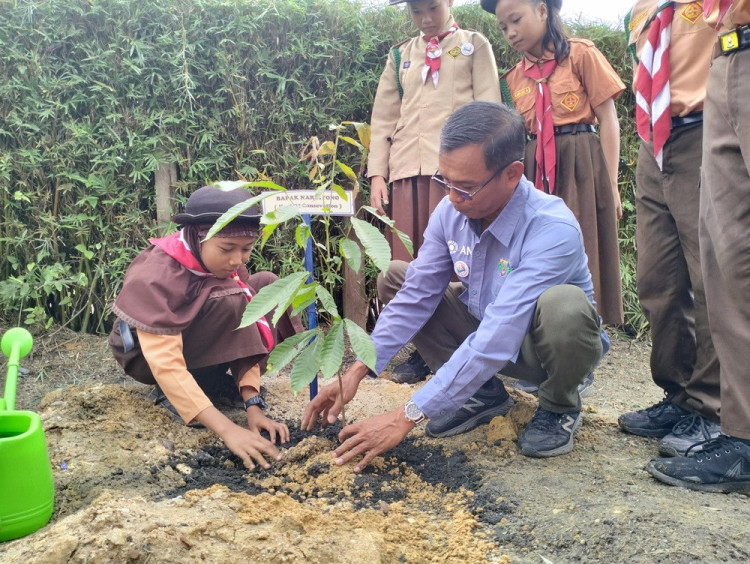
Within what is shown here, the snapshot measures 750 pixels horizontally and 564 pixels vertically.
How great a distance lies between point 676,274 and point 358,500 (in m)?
1.51

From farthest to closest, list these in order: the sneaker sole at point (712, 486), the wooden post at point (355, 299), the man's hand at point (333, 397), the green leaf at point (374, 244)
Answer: the wooden post at point (355, 299)
the man's hand at point (333, 397)
the sneaker sole at point (712, 486)
the green leaf at point (374, 244)

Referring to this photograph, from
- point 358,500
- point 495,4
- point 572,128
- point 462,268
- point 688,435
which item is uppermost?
point 495,4

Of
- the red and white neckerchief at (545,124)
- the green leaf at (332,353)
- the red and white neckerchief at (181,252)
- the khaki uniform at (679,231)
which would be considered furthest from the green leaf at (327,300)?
the red and white neckerchief at (545,124)

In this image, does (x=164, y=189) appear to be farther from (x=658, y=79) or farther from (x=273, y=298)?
(x=658, y=79)

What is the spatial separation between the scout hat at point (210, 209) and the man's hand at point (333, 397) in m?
0.71

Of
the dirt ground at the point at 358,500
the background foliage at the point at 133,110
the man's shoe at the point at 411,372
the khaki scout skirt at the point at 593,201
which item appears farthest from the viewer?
the background foliage at the point at 133,110

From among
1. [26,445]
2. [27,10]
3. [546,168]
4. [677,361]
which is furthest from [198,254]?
[27,10]

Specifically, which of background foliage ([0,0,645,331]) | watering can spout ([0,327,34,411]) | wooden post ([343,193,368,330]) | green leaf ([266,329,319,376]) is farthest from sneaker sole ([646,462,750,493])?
background foliage ([0,0,645,331])

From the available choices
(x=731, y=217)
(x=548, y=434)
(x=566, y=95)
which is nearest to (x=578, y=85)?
(x=566, y=95)

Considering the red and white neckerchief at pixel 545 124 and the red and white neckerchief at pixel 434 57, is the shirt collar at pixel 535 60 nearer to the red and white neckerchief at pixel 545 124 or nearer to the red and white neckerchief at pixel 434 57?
the red and white neckerchief at pixel 545 124

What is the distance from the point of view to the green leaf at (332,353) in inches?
76.4

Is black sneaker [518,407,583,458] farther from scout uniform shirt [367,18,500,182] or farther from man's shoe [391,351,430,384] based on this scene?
scout uniform shirt [367,18,500,182]

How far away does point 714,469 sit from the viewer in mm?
2041

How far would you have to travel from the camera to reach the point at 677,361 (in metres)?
2.56
